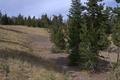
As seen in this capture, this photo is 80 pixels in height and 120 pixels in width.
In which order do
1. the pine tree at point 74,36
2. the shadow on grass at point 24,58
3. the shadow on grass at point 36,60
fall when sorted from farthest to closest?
the pine tree at point 74,36 → the shadow on grass at point 36,60 → the shadow on grass at point 24,58

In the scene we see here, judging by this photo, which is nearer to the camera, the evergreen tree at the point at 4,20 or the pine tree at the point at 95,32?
the pine tree at the point at 95,32

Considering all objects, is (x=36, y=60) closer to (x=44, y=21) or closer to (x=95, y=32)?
(x=95, y=32)

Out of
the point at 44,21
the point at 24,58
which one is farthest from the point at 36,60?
the point at 44,21

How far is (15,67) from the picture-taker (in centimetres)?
2402

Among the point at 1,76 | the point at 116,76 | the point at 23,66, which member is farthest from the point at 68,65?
the point at 116,76

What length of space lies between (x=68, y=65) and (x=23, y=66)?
16164mm

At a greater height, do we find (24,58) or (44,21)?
(44,21)

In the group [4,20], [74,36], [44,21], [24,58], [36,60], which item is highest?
[4,20]

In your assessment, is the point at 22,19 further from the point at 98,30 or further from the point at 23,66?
the point at 23,66

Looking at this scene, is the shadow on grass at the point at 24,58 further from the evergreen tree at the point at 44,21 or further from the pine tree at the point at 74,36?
the evergreen tree at the point at 44,21

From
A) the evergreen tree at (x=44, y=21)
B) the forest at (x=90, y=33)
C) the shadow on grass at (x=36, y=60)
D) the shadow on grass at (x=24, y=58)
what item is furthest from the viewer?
the evergreen tree at (x=44, y=21)

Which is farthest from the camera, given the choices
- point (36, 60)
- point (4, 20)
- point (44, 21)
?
point (44, 21)

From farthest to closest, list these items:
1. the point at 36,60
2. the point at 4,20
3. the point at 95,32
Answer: the point at 4,20, the point at 95,32, the point at 36,60

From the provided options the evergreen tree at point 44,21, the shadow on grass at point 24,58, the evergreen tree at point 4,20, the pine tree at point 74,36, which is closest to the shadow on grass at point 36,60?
the shadow on grass at point 24,58
